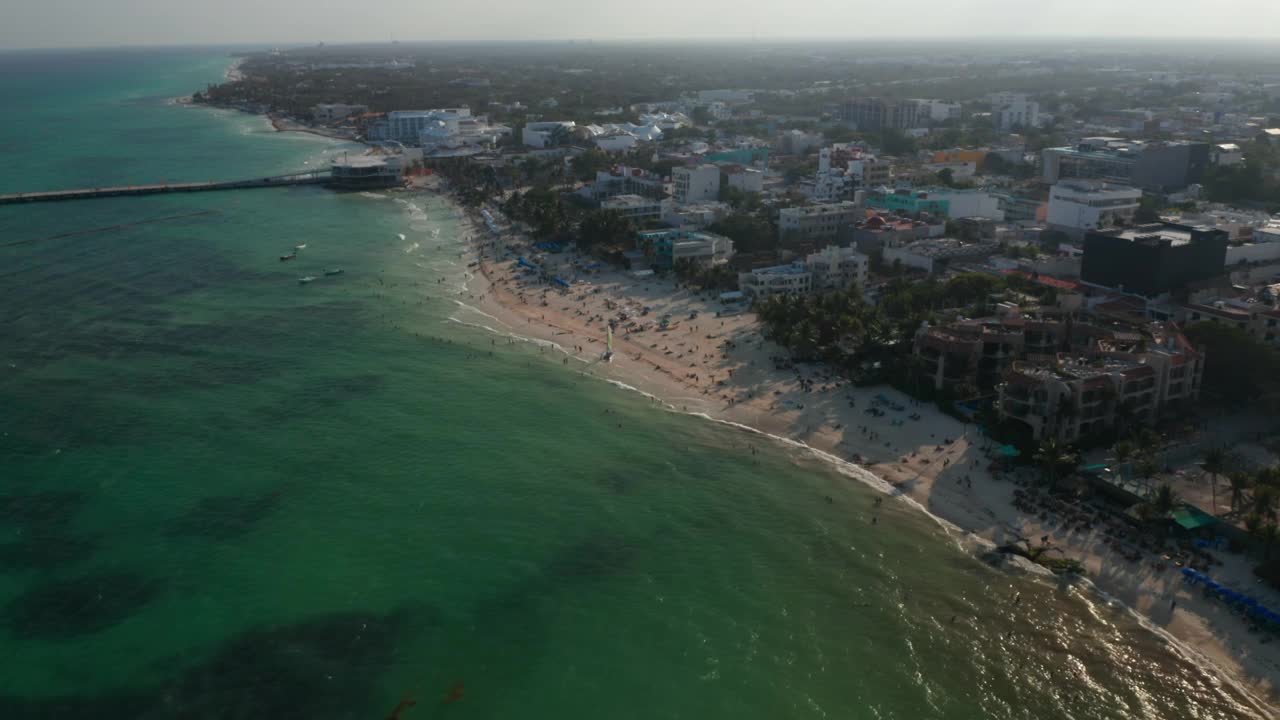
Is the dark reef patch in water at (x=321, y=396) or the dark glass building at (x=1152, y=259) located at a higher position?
the dark glass building at (x=1152, y=259)

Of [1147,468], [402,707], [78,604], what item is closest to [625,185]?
[1147,468]

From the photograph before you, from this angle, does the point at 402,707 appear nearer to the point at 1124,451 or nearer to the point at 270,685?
the point at 270,685

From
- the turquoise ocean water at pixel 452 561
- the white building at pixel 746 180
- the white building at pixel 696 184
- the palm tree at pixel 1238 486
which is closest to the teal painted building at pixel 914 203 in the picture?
the white building at pixel 746 180

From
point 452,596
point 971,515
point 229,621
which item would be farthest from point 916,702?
point 229,621

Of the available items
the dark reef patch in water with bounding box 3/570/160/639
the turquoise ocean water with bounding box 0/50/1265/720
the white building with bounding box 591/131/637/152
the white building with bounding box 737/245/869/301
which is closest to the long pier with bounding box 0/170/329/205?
the white building with bounding box 591/131/637/152

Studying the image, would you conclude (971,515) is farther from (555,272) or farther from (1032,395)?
(555,272)

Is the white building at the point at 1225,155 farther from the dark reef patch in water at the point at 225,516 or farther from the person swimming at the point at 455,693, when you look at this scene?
the person swimming at the point at 455,693
